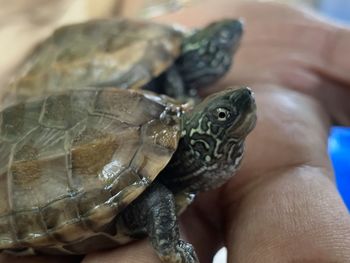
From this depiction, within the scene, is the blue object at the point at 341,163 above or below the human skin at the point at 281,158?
below

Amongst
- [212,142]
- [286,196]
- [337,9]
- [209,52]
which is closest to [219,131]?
[212,142]

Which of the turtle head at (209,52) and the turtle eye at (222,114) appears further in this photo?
the turtle head at (209,52)

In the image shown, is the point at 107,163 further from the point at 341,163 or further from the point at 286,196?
the point at 341,163

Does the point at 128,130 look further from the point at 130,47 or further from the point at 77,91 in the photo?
the point at 130,47

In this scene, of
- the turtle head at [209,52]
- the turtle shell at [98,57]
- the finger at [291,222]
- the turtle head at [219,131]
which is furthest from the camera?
the turtle head at [209,52]

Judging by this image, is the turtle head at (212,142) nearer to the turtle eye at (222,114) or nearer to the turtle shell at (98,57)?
the turtle eye at (222,114)

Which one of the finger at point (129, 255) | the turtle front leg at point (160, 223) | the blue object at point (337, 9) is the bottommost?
the blue object at point (337, 9)

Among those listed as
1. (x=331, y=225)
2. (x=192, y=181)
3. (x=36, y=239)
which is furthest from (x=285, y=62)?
(x=36, y=239)

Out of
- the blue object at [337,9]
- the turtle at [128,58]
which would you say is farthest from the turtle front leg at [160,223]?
the blue object at [337,9]
